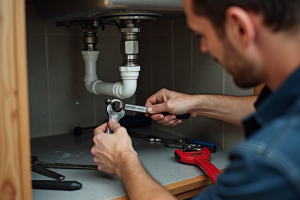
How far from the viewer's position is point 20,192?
0.56 metres

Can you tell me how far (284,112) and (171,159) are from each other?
54 centimetres

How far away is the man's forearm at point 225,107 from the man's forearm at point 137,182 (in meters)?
0.37

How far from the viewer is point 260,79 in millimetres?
492

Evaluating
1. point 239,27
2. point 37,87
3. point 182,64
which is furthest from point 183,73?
point 239,27

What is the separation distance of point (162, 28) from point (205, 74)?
10.8 inches

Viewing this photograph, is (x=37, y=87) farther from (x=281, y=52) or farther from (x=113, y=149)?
(x=281, y=52)

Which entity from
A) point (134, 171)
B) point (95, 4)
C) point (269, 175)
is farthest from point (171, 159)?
point (269, 175)

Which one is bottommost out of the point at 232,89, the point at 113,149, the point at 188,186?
the point at 188,186

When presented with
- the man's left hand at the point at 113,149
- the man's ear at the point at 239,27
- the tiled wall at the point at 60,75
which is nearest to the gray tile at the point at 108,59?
the tiled wall at the point at 60,75

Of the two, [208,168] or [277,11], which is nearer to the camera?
[277,11]

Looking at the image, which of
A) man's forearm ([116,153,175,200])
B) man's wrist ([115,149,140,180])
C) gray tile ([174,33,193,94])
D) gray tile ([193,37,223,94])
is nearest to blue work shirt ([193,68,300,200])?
man's forearm ([116,153,175,200])

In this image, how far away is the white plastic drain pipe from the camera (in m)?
0.94

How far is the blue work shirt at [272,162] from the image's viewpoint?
0.37 metres

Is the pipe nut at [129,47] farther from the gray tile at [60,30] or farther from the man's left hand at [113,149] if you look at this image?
the gray tile at [60,30]
